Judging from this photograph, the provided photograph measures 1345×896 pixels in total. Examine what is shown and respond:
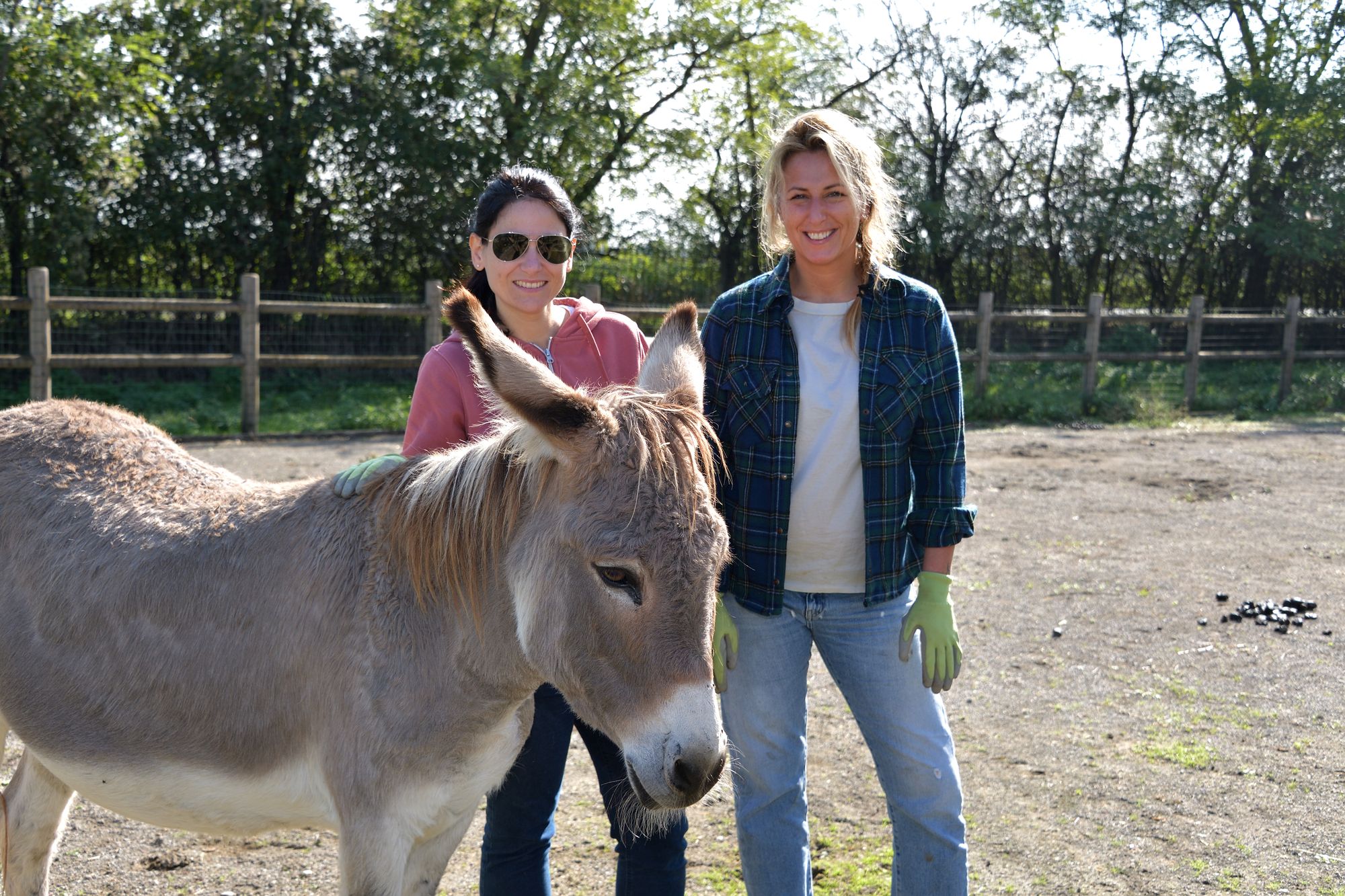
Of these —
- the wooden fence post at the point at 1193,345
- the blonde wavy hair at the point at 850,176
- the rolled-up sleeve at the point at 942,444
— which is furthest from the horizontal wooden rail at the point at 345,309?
the wooden fence post at the point at 1193,345

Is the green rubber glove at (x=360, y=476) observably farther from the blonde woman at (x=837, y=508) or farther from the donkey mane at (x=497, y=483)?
the blonde woman at (x=837, y=508)

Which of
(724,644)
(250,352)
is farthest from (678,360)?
(250,352)

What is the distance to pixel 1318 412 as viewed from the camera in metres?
16.4

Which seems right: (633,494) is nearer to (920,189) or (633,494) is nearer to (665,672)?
(665,672)

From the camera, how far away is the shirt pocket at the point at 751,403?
2.66 m

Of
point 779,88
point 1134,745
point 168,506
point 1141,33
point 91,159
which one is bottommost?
point 1134,745

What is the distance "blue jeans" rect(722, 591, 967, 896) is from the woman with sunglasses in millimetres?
238

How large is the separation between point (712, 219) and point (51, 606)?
788 inches

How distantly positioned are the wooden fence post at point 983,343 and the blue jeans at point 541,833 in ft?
43.6

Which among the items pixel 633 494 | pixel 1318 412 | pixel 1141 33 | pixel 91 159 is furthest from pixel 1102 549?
pixel 1141 33

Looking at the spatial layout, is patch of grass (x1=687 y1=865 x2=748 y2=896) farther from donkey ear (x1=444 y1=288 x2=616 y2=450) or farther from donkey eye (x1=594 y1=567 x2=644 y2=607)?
donkey ear (x1=444 y1=288 x2=616 y2=450)

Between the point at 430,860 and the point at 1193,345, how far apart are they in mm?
16993

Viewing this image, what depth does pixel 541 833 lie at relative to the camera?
2.73 metres

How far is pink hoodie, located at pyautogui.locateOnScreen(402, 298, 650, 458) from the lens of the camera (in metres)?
2.68
